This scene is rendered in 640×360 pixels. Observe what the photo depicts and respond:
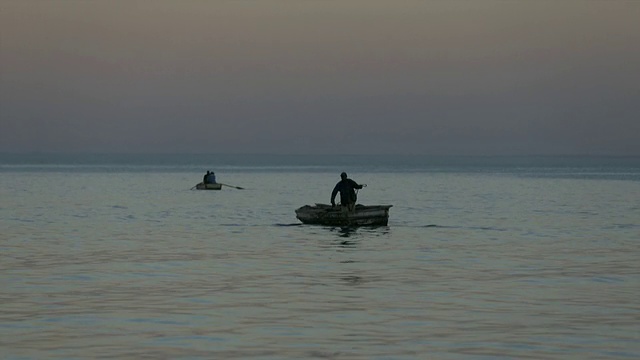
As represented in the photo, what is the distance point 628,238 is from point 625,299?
1814 centimetres

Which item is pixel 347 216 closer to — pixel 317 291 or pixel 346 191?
pixel 346 191

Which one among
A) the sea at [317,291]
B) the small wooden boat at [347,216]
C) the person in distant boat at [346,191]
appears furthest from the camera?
the small wooden boat at [347,216]

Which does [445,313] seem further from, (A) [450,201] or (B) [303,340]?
(A) [450,201]

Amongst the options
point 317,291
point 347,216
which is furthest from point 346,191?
point 317,291

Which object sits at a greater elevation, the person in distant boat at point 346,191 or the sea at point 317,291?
the person in distant boat at point 346,191

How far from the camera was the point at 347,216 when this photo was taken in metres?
43.0

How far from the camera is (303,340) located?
56.7ft

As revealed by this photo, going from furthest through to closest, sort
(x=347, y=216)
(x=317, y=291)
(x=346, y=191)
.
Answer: (x=347, y=216), (x=346, y=191), (x=317, y=291)

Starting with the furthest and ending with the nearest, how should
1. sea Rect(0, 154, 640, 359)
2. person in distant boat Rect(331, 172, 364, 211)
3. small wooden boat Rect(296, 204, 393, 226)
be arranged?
small wooden boat Rect(296, 204, 393, 226) → person in distant boat Rect(331, 172, 364, 211) → sea Rect(0, 154, 640, 359)

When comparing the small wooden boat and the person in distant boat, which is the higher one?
the person in distant boat

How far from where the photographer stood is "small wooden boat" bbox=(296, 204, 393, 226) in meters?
43.1

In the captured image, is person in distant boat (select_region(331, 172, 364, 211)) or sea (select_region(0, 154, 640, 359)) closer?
sea (select_region(0, 154, 640, 359))

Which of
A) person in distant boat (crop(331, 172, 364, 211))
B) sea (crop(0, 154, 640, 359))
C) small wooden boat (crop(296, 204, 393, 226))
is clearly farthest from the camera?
small wooden boat (crop(296, 204, 393, 226))

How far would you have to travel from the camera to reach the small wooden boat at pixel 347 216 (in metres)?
43.1
